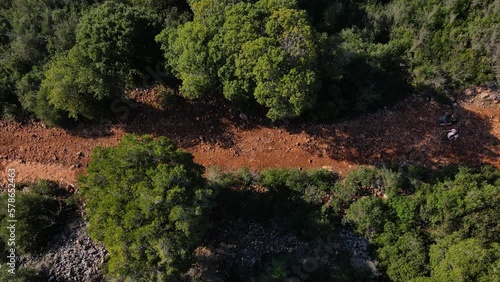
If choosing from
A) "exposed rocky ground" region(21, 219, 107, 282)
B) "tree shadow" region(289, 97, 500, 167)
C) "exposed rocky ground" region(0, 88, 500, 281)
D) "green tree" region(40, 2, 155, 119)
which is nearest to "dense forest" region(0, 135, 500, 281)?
"exposed rocky ground" region(21, 219, 107, 282)

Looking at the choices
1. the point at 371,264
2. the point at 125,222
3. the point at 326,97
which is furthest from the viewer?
the point at 326,97

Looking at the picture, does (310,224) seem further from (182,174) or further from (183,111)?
(183,111)

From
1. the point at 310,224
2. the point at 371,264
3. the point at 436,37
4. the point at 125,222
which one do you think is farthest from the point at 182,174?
the point at 436,37

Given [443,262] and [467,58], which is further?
[467,58]

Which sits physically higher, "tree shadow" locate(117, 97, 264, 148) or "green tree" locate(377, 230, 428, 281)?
"tree shadow" locate(117, 97, 264, 148)

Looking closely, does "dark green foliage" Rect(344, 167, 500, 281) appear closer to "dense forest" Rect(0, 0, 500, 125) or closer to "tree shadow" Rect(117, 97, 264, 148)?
"dense forest" Rect(0, 0, 500, 125)

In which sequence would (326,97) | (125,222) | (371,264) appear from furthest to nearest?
(326,97) < (371,264) < (125,222)

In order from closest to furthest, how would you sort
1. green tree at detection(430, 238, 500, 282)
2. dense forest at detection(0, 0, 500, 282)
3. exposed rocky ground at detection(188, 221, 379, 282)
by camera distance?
green tree at detection(430, 238, 500, 282) < dense forest at detection(0, 0, 500, 282) < exposed rocky ground at detection(188, 221, 379, 282)

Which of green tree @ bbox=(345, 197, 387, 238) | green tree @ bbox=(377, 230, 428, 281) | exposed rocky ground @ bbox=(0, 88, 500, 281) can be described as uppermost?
exposed rocky ground @ bbox=(0, 88, 500, 281)
